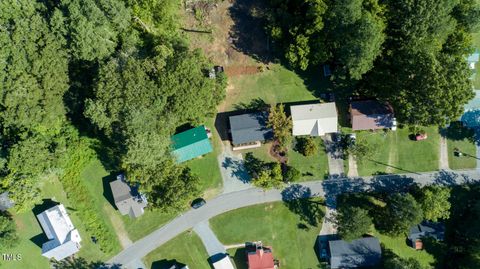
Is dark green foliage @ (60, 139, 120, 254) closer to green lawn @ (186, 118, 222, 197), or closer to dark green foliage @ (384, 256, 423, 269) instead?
green lawn @ (186, 118, 222, 197)

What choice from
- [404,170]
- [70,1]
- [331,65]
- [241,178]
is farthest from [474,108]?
[70,1]

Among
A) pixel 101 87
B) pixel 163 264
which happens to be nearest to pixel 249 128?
pixel 101 87

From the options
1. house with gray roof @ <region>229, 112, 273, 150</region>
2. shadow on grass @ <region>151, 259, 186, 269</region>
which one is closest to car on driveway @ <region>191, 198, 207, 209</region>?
shadow on grass @ <region>151, 259, 186, 269</region>

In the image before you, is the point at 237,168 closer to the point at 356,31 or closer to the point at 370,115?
the point at 370,115

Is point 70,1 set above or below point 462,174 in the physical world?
above

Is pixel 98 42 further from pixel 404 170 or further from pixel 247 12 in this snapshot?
pixel 404 170

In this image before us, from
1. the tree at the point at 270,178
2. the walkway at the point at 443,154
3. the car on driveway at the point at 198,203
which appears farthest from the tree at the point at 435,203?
the car on driveway at the point at 198,203
